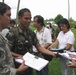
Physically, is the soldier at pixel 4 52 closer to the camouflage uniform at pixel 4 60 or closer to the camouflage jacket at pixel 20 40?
the camouflage uniform at pixel 4 60

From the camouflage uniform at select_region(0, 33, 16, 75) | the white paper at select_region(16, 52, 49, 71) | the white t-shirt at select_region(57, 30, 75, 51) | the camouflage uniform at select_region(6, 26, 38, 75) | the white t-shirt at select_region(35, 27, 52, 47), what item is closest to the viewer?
the camouflage uniform at select_region(0, 33, 16, 75)

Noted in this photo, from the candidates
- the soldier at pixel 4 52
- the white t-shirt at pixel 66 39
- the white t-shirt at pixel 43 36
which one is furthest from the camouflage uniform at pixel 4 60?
the white t-shirt at pixel 43 36

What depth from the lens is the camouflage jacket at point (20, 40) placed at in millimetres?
3795

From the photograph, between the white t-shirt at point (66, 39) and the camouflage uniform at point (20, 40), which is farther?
the white t-shirt at point (66, 39)

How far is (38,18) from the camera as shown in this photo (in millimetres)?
5578

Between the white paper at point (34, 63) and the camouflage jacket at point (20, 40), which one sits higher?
the camouflage jacket at point (20, 40)

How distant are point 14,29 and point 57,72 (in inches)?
152

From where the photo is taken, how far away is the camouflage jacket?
3795 millimetres

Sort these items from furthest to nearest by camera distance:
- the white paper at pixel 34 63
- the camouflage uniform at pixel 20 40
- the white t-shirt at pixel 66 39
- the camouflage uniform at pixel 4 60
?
the white t-shirt at pixel 66 39 < the camouflage uniform at pixel 20 40 < the white paper at pixel 34 63 < the camouflage uniform at pixel 4 60

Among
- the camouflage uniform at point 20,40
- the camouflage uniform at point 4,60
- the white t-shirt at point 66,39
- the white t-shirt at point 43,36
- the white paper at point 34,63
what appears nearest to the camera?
the camouflage uniform at point 4,60

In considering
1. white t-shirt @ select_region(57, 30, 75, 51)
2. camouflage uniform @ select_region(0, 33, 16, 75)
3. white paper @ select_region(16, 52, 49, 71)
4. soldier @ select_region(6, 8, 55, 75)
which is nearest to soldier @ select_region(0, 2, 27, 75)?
camouflage uniform @ select_region(0, 33, 16, 75)

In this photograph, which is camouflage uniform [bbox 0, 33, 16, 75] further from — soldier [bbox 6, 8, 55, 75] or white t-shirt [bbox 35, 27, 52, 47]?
white t-shirt [bbox 35, 27, 52, 47]

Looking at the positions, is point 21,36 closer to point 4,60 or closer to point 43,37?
point 4,60

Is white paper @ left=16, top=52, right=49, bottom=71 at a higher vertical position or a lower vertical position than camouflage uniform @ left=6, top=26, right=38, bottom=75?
lower
